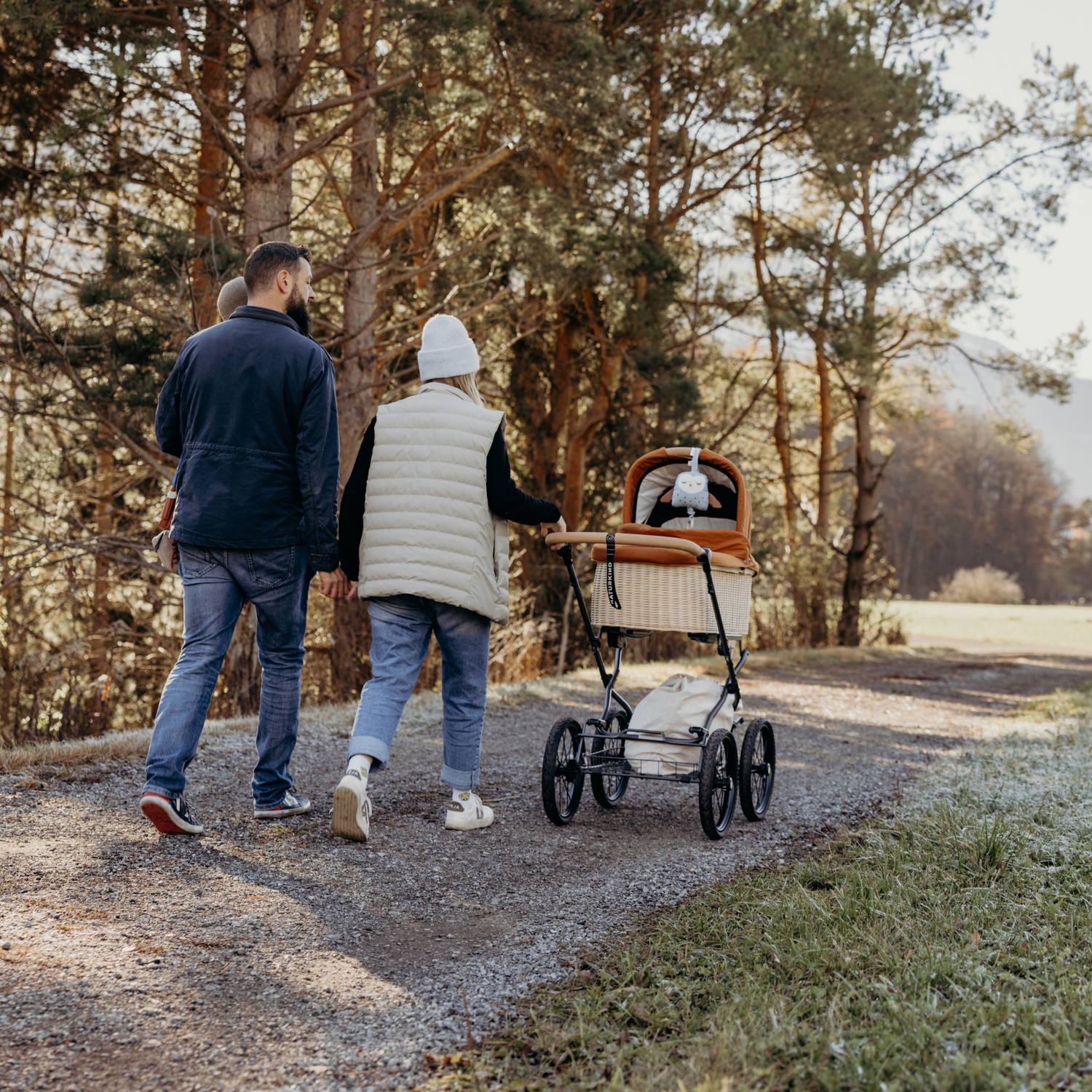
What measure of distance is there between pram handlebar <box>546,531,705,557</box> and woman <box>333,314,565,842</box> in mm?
58

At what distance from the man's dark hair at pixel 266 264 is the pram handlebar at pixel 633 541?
4.91ft

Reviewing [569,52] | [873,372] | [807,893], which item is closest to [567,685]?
[807,893]

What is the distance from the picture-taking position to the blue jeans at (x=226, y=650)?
150 inches

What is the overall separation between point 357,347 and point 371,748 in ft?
23.7

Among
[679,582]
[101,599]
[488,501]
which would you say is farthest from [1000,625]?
[488,501]

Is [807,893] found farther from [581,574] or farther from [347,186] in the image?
[347,186]

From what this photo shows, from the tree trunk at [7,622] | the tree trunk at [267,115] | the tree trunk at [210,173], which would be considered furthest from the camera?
the tree trunk at [267,115]

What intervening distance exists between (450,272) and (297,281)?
8.61m

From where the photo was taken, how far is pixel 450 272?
12430 millimetres

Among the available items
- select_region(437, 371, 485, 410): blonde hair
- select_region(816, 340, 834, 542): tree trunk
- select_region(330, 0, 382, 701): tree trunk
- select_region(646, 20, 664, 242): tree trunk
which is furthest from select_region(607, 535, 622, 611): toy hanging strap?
select_region(816, 340, 834, 542): tree trunk

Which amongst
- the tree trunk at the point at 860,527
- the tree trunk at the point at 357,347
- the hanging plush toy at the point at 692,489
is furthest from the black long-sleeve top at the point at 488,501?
the tree trunk at the point at 860,527

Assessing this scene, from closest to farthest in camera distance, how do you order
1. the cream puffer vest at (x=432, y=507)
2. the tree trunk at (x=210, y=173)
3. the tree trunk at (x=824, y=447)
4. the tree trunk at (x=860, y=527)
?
the cream puffer vest at (x=432, y=507), the tree trunk at (x=210, y=173), the tree trunk at (x=860, y=527), the tree trunk at (x=824, y=447)

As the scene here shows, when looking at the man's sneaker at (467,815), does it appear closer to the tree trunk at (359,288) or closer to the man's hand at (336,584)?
the man's hand at (336,584)

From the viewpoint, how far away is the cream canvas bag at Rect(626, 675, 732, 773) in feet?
14.9
